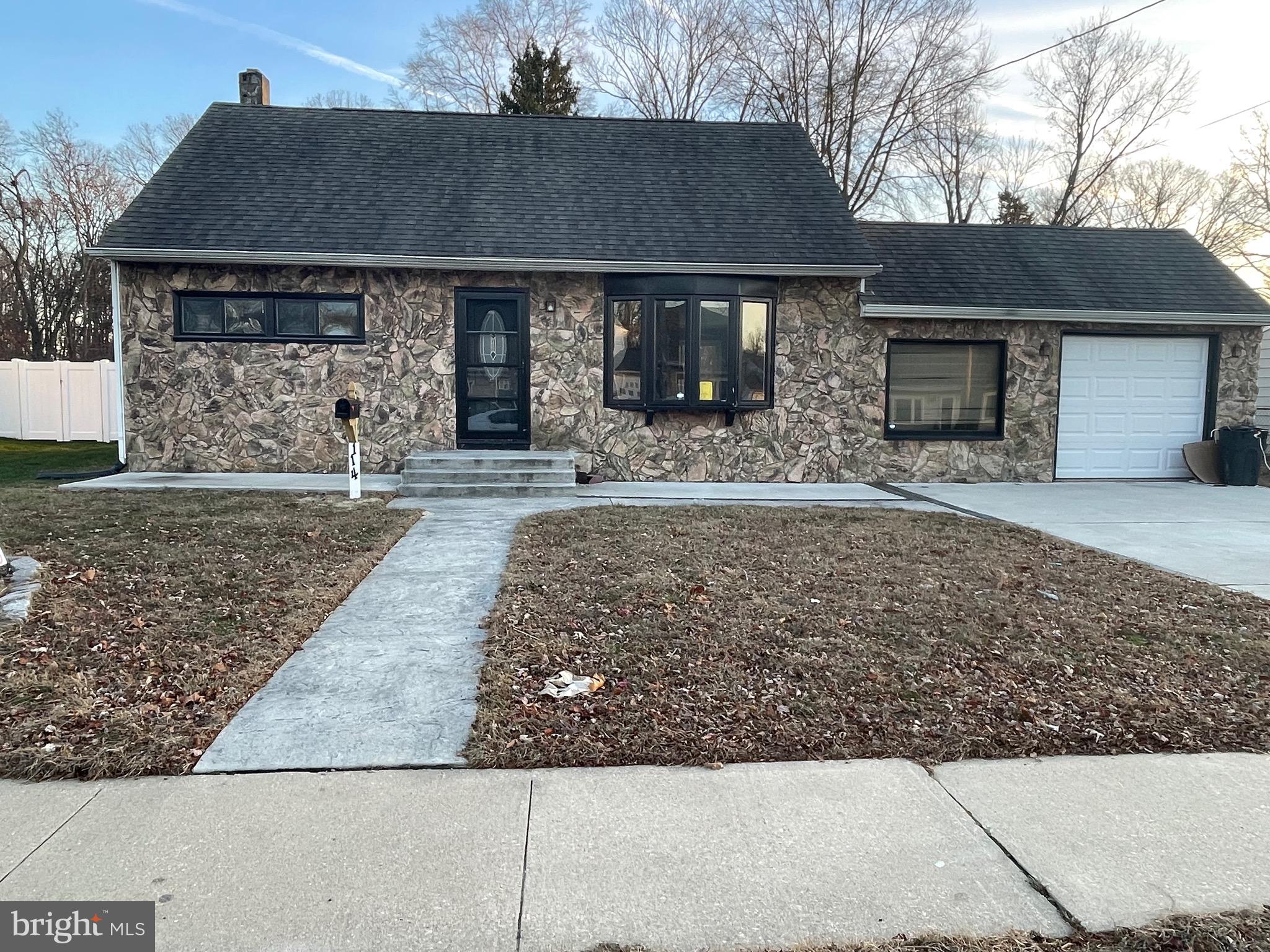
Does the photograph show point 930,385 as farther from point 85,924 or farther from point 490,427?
point 85,924

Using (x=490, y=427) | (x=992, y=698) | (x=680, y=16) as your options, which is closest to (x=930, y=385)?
(x=490, y=427)

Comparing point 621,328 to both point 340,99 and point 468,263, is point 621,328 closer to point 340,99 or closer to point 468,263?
point 468,263

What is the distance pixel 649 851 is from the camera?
95.2 inches

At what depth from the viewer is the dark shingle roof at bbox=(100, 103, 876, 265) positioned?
10336 mm

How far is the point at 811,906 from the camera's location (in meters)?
2.16

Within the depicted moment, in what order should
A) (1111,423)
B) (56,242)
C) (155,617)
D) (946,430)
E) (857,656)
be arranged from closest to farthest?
(857,656), (155,617), (946,430), (1111,423), (56,242)

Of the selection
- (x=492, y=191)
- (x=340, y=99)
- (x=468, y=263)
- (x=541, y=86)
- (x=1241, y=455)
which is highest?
(x=340, y=99)

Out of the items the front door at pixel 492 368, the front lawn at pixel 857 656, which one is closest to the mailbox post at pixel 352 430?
the front door at pixel 492 368

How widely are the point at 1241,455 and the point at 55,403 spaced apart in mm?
21093

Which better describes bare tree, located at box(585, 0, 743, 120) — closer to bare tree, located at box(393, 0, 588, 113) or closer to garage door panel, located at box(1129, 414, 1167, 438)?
bare tree, located at box(393, 0, 588, 113)

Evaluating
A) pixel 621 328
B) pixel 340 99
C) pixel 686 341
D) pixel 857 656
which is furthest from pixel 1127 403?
pixel 340 99

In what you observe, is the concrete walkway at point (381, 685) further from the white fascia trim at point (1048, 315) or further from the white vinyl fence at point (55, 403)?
the white vinyl fence at point (55, 403)

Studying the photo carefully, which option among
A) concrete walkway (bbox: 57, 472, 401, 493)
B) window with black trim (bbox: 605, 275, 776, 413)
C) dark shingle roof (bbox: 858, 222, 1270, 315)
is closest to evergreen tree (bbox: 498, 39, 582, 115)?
dark shingle roof (bbox: 858, 222, 1270, 315)

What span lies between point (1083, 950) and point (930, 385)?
10.3 m
